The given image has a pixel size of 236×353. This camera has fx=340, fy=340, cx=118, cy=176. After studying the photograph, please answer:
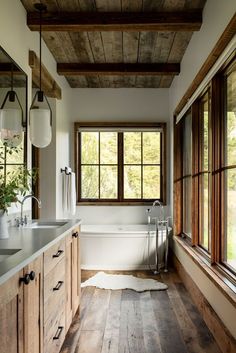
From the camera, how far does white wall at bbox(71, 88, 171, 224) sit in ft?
17.9

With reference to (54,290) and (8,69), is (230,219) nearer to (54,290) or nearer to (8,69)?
(54,290)

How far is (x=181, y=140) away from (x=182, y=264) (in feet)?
5.68

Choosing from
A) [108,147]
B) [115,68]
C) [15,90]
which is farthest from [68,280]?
[108,147]

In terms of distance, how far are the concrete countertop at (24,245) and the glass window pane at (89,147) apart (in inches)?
110

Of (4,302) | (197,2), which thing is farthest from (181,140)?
(4,302)

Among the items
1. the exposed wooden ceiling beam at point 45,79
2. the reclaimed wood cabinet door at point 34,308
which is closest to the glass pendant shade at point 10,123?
the exposed wooden ceiling beam at point 45,79

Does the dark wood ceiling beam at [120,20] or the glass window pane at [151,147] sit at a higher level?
the dark wood ceiling beam at [120,20]

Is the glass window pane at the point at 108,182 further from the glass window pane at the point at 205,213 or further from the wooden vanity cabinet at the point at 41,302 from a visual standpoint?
the wooden vanity cabinet at the point at 41,302

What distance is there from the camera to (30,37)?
327 cm

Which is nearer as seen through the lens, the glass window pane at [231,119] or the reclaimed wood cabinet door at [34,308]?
the reclaimed wood cabinet door at [34,308]

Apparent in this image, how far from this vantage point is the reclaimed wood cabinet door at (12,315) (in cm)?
130

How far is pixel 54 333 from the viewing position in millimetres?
2154

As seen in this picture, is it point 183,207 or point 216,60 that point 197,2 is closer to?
point 216,60

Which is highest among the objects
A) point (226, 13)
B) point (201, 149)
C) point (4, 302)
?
point (226, 13)
